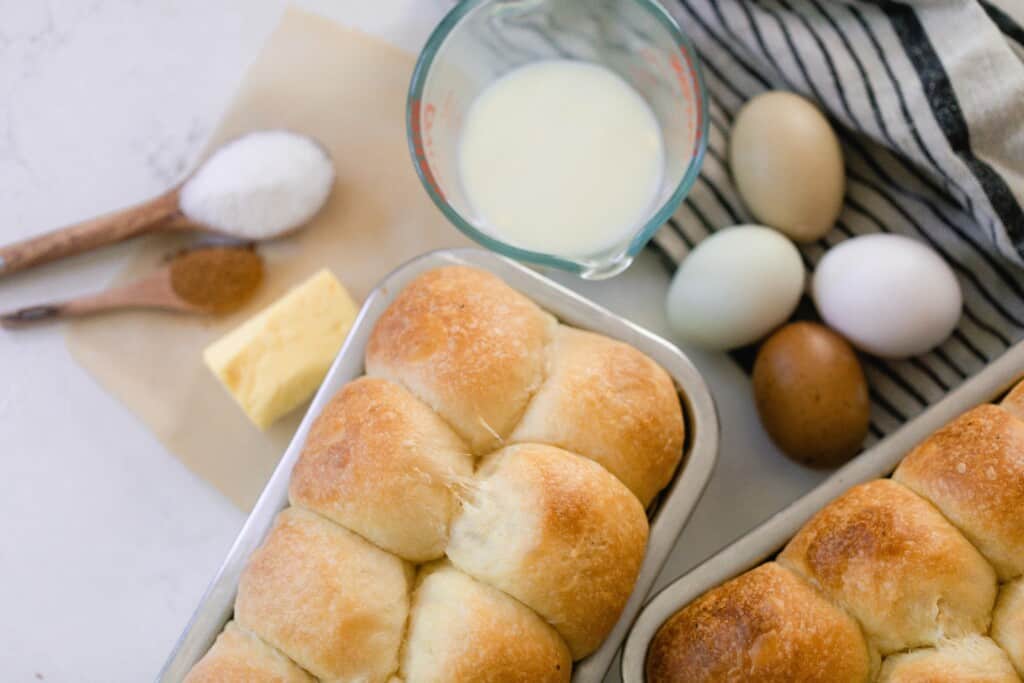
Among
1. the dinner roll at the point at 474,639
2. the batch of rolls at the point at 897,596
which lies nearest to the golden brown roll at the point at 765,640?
the batch of rolls at the point at 897,596

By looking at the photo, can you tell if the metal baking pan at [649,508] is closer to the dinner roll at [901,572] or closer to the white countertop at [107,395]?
the dinner roll at [901,572]

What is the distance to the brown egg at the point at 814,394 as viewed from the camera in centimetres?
124

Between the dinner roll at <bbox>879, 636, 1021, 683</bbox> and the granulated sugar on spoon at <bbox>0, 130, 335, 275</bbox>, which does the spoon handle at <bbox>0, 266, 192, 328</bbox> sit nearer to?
the granulated sugar on spoon at <bbox>0, 130, 335, 275</bbox>

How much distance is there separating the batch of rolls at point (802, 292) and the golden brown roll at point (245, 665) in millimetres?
688

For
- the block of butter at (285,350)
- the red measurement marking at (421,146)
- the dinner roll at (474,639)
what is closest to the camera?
the dinner roll at (474,639)

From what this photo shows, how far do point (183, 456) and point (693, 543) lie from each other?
0.76 metres

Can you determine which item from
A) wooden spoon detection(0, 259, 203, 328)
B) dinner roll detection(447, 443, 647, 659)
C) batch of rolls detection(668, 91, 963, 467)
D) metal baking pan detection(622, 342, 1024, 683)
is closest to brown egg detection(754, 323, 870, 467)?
batch of rolls detection(668, 91, 963, 467)

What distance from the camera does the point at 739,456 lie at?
4.49ft

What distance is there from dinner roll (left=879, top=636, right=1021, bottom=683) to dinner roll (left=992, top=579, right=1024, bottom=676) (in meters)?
0.01

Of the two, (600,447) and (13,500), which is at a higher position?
(600,447)

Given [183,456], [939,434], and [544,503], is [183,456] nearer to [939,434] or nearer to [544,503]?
[544,503]

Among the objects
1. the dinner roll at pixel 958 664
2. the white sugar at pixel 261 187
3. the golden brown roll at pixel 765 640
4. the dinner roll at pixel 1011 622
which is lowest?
the white sugar at pixel 261 187

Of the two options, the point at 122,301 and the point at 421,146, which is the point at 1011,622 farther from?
the point at 122,301

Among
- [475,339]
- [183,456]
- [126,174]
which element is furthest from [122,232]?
[475,339]
